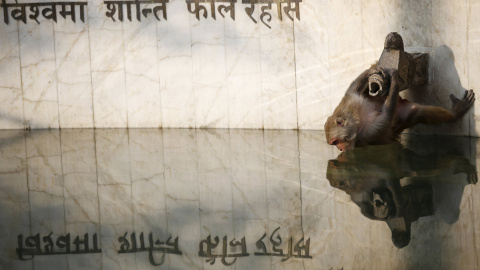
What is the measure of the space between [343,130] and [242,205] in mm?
1603

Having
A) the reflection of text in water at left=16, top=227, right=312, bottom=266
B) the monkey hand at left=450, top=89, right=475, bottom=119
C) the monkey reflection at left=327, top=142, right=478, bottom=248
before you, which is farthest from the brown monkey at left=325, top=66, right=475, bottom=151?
the reflection of text in water at left=16, top=227, right=312, bottom=266

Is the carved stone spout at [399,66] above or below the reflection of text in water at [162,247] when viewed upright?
above

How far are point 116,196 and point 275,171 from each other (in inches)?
49.0

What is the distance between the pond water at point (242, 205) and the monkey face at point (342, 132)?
10cm

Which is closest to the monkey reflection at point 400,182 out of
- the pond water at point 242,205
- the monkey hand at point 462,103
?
the pond water at point 242,205

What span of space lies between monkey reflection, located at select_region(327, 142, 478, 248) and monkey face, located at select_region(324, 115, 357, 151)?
10 centimetres

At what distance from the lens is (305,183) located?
5.29 m

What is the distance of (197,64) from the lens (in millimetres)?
8102

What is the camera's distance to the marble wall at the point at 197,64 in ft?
24.4

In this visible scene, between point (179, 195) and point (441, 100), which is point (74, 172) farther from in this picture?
point (441, 100)

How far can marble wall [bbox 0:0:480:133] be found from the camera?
7.45 m

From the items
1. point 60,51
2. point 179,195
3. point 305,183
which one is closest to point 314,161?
point 305,183

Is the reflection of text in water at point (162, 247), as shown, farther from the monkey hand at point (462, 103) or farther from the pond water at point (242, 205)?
the monkey hand at point (462, 103)

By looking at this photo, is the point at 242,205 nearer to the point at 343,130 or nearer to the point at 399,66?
the point at 343,130
